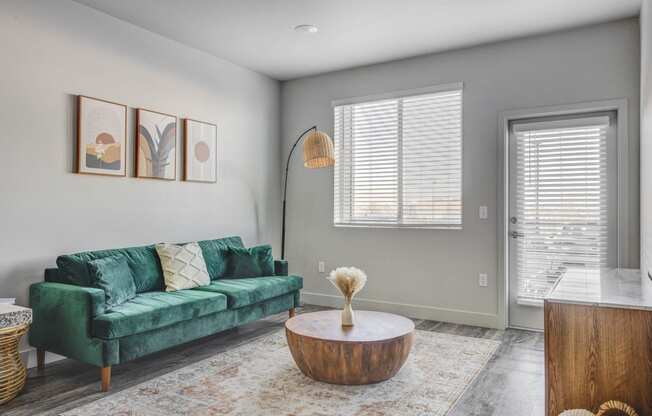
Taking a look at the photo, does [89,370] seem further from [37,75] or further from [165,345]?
[37,75]

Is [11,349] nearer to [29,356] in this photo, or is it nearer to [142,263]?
[29,356]

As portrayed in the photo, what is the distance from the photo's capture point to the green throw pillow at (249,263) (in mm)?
4516

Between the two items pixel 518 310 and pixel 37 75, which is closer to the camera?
pixel 37 75

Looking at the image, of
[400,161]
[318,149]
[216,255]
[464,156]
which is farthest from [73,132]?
[464,156]

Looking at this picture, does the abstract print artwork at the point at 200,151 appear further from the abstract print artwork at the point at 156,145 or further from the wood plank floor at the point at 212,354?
the wood plank floor at the point at 212,354

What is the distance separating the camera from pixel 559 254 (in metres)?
4.21

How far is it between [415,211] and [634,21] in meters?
2.49

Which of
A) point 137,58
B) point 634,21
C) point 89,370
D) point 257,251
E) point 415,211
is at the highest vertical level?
point 634,21

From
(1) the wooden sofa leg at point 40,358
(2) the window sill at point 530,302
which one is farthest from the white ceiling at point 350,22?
(1) the wooden sofa leg at point 40,358

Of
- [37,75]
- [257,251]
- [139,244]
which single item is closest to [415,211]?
[257,251]

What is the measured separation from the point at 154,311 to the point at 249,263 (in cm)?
144

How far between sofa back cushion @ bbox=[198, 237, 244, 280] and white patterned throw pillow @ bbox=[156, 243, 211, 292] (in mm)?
239

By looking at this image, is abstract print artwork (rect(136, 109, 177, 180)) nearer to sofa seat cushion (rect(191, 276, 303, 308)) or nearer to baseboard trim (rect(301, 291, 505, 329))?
sofa seat cushion (rect(191, 276, 303, 308))

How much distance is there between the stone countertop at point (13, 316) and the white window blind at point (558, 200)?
3891mm
